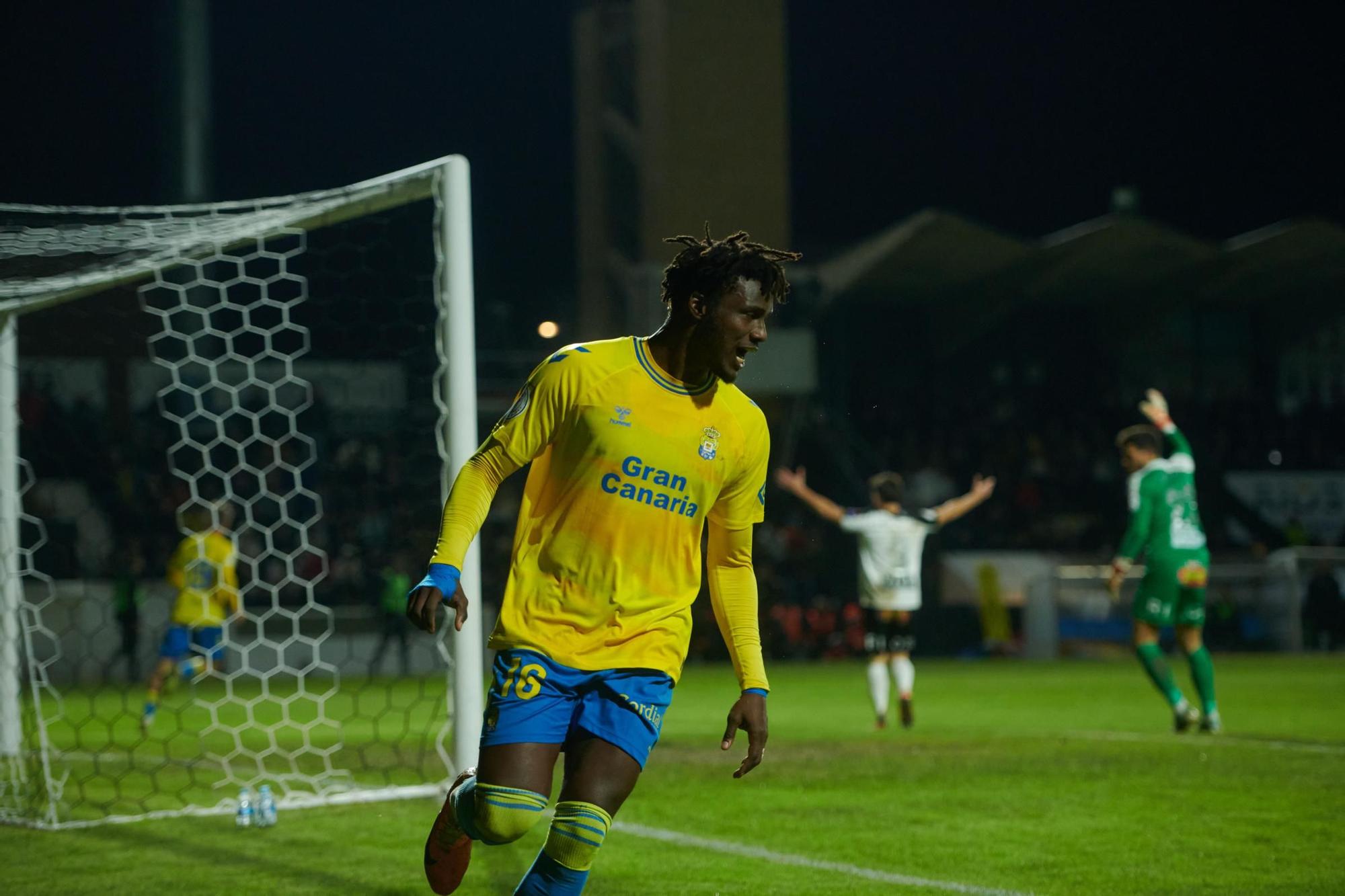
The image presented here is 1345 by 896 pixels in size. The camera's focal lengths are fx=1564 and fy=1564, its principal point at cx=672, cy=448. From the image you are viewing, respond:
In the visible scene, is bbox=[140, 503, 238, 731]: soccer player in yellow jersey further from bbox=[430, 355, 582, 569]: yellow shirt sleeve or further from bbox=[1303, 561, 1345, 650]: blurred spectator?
bbox=[1303, 561, 1345, 650]: blurred spectator

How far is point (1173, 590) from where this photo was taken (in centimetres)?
1179

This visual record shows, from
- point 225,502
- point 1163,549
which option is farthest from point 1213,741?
point 225,502

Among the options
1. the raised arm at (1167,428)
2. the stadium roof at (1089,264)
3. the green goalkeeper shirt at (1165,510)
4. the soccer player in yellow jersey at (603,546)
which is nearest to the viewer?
the soccer player in yellow jersey at (603,546)

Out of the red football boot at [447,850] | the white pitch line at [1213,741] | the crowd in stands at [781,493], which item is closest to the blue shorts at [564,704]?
the red football boot at [447,850]

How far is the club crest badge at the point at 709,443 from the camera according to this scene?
427 centimetres

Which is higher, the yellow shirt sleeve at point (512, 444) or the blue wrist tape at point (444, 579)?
the yellow shirt sleeve at point (512, 444)

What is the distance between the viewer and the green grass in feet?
19.9

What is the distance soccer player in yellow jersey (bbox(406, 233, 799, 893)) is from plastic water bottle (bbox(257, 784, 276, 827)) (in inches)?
137

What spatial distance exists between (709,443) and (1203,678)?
8.35 m

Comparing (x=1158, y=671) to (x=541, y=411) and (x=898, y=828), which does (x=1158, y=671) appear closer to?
(x=898, y=828)

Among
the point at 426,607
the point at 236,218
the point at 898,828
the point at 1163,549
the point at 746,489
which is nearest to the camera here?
the point at 426,607

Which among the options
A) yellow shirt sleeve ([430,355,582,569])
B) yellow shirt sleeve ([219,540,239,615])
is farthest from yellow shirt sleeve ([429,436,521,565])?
yellow shirt sleeve ([219,540,239,615])

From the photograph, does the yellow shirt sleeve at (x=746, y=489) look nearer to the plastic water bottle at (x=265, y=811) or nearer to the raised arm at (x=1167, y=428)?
the plastic water bottle at (x=265, y=811)

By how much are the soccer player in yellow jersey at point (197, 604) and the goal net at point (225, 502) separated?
27 millimetres
